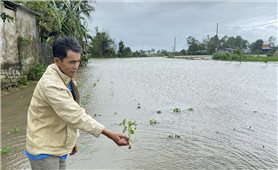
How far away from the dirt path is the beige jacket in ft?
8.71

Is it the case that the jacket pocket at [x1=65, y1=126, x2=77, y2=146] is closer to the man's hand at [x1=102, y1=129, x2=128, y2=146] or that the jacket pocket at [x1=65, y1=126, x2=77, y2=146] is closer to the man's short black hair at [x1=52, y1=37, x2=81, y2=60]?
the man's hand at [x1=102, y1=129, x2=128, y2=146]

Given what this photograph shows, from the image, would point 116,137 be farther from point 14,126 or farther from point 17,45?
point 17,45

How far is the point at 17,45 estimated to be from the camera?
13617mm

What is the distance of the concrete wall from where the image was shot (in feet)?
39.7

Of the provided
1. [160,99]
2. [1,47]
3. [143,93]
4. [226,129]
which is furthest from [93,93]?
[226,129]

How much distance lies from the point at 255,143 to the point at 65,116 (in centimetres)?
502

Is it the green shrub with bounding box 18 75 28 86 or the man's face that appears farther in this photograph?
the green shrub with bounding box 18 75 28 86

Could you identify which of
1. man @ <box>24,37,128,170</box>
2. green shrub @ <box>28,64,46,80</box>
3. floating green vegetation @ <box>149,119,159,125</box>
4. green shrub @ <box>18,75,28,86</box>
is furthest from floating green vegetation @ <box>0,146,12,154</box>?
green shrub @ <box>28,64,46,80</box>

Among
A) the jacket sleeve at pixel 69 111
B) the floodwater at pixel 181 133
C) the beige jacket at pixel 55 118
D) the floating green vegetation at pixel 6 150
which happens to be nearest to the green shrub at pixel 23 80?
the floodwater at pixel 181 133

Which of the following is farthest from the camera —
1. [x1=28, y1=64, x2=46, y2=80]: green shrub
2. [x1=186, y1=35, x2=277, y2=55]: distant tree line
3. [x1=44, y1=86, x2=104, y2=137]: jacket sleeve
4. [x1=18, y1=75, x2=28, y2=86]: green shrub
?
[x1=186, y1=35, x2=277, y2=55]: distant tree line

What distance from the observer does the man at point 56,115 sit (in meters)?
2.43

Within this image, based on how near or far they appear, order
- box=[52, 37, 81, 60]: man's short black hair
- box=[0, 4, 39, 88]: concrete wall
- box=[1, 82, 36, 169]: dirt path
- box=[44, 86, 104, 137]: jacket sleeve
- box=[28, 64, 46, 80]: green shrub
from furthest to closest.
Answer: box=[28, 64, 46, 80]: green shrub → box=[0, 4, 39, 88]: concrete wall → box=[1, 82, 36, 169]: dirt path → box=[52, 37, 81, 60]: man's short black hair → box=[44, 86, 104, 137]: jacket sleeve

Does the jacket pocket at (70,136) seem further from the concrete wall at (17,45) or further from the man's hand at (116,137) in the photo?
the concrete wall at (17,45)

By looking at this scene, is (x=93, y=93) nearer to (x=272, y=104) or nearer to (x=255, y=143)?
(x=272, y=104)
